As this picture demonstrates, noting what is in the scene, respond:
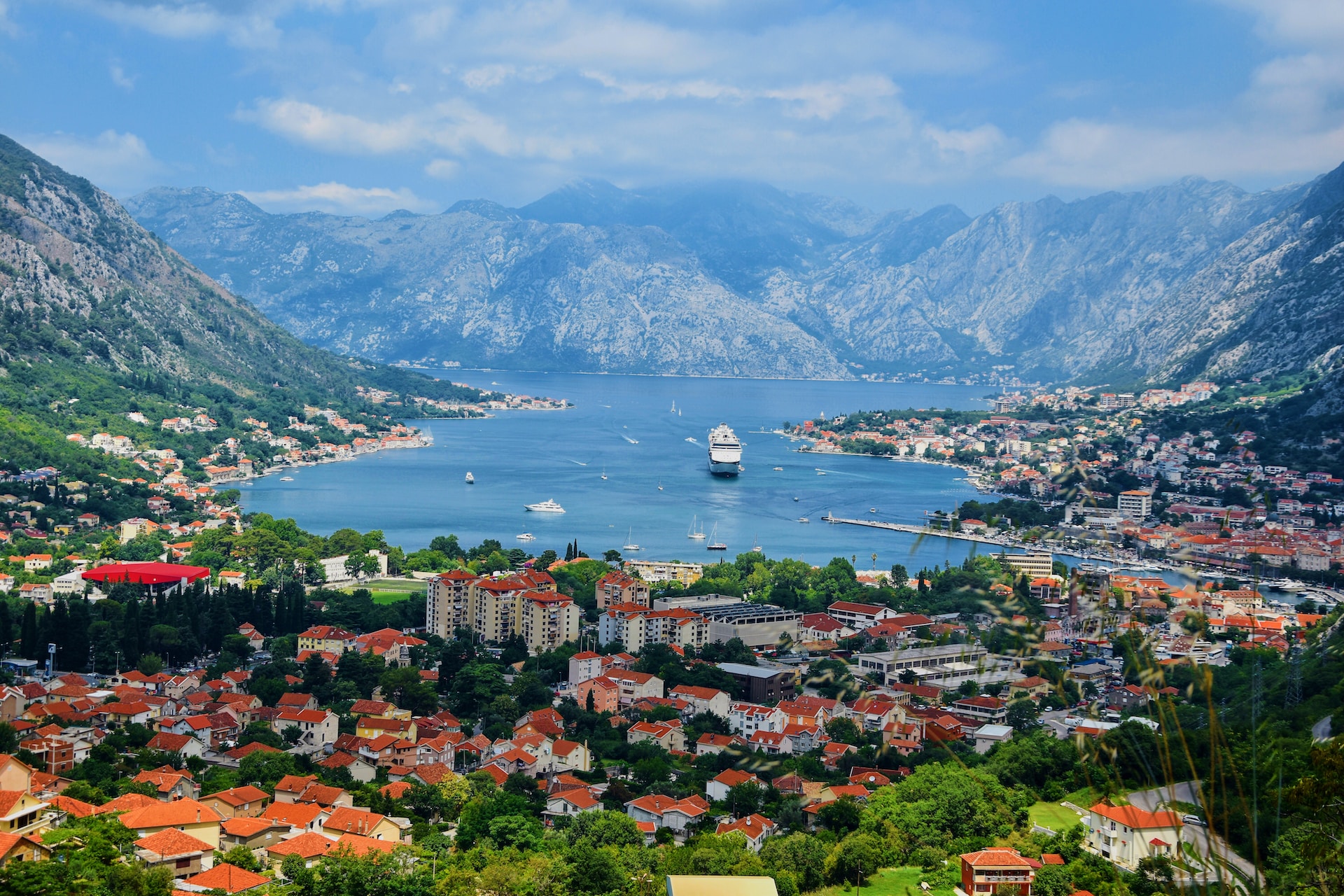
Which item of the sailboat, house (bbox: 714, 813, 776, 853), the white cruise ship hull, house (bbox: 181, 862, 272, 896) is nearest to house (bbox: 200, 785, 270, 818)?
house (bbox: 181, 862, 272, 896)

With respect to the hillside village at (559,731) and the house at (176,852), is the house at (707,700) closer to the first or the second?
the hillside village at (559,731)

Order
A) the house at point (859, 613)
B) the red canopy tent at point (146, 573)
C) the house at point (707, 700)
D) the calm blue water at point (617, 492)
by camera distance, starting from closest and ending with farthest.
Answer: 1. the house at point (707, 700)
2. the house at point (859, 613)
3. the red canopy tent at point (146, 573)
4. the calm blue water at point (617, 492)

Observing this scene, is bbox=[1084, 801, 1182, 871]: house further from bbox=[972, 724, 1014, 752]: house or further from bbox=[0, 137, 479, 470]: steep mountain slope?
bbox=[0, 137, 479, 470]: steep mountain slope

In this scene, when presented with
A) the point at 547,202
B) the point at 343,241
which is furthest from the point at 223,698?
the point at 547,202

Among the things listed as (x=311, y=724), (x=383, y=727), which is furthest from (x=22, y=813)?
(x=383, y=727)

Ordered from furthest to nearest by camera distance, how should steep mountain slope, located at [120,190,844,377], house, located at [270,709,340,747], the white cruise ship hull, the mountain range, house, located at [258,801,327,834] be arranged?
steep mountain slope, located at [120,190,844,377] → the mountain range → the white cruise ship hull → house, located at [270,709,340,747] → house, located at [258,801,327,834]

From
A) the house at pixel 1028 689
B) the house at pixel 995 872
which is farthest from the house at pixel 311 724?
the house at pixel 1028 689
